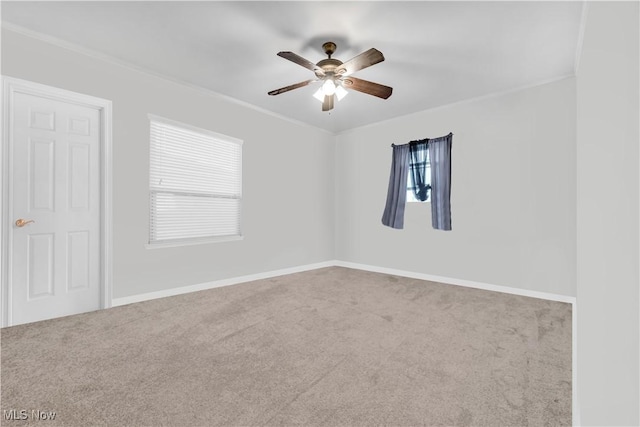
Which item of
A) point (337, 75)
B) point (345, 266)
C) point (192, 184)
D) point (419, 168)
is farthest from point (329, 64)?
point (345, 266)

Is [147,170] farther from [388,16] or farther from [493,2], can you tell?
[493,2]

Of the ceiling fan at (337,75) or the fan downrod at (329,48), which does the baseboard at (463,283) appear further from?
the fan downrod at (329,48)

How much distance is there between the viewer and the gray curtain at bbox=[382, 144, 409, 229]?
494 cm

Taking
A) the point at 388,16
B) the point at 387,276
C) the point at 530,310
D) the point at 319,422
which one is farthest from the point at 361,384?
the point at 387,276

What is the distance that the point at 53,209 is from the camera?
2938 mm

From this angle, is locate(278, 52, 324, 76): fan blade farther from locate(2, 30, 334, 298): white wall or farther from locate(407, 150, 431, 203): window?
locate(407, 150, 431, 203): window

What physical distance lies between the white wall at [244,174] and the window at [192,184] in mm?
118

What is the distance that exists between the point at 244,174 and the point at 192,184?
83 centimetres

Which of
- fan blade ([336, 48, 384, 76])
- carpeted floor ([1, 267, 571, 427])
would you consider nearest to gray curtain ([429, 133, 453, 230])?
carpeted floor ([1, 267, 571, 427])

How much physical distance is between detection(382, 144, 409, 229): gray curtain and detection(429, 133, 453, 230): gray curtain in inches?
18.0

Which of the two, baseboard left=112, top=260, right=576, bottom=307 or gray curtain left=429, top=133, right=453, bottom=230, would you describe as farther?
gray curtain left=429, top=133, right=453, bottom=230

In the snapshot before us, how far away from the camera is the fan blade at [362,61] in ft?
8.05

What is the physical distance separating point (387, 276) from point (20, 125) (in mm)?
4870

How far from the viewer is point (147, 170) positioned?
3514 mm
